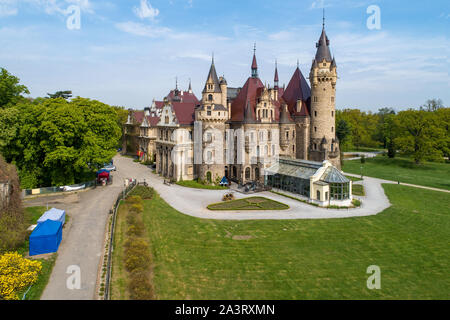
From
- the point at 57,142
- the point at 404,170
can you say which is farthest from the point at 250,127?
the point at 404,170

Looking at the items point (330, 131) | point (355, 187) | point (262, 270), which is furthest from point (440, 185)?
point (262, 270)

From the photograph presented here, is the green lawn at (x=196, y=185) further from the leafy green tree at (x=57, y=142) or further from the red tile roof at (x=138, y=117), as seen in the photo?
the red tile roof at (x=138, y=117)

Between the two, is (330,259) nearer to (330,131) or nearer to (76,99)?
(330,131)

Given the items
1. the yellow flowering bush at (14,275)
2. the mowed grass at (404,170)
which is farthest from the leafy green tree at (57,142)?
the mowed grass at (404,170)

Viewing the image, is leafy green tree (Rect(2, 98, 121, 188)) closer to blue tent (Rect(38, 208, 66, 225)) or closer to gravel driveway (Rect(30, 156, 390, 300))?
gravel driveway (Rect(30, 156, 390, 300))

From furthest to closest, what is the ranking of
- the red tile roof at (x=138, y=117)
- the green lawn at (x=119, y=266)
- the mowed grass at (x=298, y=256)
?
the red tile roof at (x=138, y=117) → the mowed grass at (x=298, y=256) → the green lawn at (x=119, y=266)

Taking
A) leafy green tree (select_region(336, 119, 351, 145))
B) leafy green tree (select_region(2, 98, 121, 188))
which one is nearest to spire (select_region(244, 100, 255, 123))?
leafy green tree (select_region(2, 98, 121, 188))
